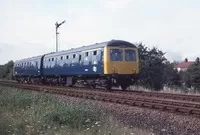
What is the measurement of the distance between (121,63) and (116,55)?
63cm

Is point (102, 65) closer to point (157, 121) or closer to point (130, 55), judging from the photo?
point (130, 55)

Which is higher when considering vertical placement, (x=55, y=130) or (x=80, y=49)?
(x=80, y=49)

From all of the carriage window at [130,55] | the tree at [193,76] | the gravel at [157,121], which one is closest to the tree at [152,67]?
the tree at [193,76]

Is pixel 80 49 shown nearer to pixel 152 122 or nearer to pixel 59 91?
pixel 59 91

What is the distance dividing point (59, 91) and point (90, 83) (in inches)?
125

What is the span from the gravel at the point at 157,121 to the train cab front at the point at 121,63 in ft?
32.2

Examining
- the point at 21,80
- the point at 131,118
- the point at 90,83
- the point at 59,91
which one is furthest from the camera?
the point at 21,80

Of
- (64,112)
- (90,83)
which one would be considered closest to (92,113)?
(64,112)

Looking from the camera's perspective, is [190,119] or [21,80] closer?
[190,119]

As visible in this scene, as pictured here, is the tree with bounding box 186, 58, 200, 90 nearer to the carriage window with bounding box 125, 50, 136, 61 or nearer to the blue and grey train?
the blue and grey train

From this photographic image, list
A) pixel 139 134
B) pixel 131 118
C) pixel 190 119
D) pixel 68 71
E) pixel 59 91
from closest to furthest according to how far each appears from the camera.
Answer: pixel 139 134, pixel 190 119, pixel 131 118, pixel 59 91, pixel 68 71

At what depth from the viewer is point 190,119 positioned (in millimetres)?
11836

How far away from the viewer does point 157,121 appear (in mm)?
11992

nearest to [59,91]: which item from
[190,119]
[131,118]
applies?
[131,118]
